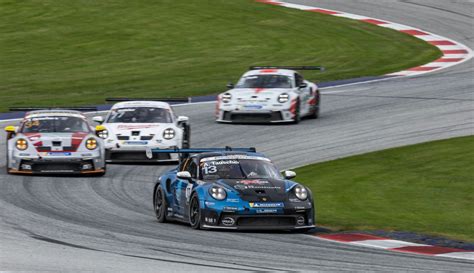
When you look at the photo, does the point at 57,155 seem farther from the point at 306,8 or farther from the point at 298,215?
the point at 306,8

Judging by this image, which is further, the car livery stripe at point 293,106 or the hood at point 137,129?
the car livery stripe at point 293,106

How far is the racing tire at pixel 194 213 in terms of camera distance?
1569 centimetres

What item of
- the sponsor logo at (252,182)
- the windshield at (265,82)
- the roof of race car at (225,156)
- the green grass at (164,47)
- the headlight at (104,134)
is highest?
the roof of race car at (225,156)

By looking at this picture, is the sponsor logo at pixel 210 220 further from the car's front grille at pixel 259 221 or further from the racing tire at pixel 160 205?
the racing tire at pixel 160 205

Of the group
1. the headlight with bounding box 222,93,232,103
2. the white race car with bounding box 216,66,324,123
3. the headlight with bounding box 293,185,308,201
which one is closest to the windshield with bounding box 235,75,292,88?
the white race car with bounding box 216,66,324,123

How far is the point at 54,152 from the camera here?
2152 cm

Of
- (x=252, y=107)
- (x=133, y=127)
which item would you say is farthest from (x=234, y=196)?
(x=252, y=107)

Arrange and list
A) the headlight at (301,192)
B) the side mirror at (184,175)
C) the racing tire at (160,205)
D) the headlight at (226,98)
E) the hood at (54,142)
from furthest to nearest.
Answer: the headlight at (226,98) < the hood at (54,142) < the racing tire at (160,205) < the side mirror at (184,175) < the headlight at (301,192)

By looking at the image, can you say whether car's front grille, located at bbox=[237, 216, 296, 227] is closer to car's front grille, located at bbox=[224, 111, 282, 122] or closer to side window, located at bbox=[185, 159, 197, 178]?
side window, located at bbox=[185, 159, 197, 178]

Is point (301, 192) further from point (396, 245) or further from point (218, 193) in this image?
point (396, 245)

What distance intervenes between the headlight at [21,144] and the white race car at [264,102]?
720cm

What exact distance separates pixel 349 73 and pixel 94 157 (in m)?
15.3

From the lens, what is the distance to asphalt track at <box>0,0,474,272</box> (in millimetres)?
12641

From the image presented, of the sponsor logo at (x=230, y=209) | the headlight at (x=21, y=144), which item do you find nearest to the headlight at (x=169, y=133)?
the headlight at (x=21, y=144)
